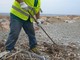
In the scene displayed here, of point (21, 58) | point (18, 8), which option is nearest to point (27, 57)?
point (21, 58)

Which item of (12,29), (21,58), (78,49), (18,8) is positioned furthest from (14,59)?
(78,49)

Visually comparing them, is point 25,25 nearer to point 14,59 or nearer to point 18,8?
point 18,8

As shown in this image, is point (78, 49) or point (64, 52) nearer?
point (64, 52)

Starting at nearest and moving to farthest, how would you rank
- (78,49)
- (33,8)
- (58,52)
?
(33,8) < (58,52) < (78,49)

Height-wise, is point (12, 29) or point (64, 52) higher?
point (12, 29)

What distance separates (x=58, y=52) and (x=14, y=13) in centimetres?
183

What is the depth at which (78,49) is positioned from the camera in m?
8.73

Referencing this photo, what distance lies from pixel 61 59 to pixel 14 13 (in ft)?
5.64

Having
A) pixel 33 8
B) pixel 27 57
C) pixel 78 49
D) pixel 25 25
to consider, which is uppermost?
pixel 33 8

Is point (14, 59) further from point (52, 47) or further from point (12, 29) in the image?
point (52, 47)

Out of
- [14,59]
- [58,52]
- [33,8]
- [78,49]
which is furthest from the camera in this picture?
[78,49]

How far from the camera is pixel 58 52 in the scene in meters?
7.91

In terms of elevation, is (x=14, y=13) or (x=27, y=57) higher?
(x=14, y=13)

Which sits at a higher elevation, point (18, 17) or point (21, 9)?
point (21, 9)
